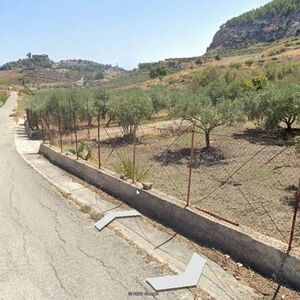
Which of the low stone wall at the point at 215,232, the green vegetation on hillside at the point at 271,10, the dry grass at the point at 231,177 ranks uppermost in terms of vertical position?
the green vegetation on hillside at the point at 271,10

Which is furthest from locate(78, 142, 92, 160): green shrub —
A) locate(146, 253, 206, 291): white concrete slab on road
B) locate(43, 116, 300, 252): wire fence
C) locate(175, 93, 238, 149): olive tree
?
locate(146, 253, 206, 291): white concrete slab on road

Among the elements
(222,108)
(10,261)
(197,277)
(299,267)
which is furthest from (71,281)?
(222,108)

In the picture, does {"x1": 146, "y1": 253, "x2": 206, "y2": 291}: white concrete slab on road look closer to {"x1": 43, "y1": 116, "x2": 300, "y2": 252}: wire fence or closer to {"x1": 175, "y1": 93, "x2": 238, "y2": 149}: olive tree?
{"x1": 43, "y1": 116, "x2": 300, "y2": 252}: wire fence

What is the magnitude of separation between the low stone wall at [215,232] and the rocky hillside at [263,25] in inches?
5299

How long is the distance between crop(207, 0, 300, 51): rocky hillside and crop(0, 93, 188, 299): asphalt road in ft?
447

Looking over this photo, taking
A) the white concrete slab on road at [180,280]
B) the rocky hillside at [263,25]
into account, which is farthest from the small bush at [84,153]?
the rocky hillside at [263,25]

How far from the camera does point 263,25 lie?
16662cm

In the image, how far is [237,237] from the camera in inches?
318

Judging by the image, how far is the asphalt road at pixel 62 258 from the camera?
7.16 meters

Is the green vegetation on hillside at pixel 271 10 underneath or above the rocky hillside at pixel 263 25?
above

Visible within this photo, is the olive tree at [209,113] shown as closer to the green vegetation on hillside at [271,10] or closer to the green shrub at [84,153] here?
the green shrub at [84,153]

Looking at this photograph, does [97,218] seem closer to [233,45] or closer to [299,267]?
[299,267]

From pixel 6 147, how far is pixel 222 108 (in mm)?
15569

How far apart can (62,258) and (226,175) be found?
895cm
